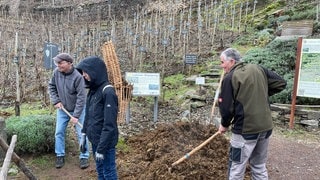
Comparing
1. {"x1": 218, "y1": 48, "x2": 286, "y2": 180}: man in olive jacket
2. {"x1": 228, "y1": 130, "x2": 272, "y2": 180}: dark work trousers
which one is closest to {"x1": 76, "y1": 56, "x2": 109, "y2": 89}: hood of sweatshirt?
{"x1": 218, "y1": 48, "x2": 286, "y2": 180}: man in olive jacket

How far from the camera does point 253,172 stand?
11.4ft

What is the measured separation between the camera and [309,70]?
6117 mm

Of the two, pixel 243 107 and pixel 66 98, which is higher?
pixel 243 107

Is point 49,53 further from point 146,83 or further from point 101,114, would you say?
point 101,114

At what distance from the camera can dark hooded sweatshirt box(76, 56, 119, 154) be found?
304 cm

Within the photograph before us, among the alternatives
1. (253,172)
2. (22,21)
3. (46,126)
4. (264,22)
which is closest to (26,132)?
(46,126)

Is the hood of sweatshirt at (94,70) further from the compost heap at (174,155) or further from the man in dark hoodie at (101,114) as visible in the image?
the compost heap at (174,155)

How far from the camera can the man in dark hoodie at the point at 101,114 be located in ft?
9.99

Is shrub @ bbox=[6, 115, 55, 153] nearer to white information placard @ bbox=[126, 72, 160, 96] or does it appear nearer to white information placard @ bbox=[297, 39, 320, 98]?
white information placard @ bbox=[126, 72, 160, 96]

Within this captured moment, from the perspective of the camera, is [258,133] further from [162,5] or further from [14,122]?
[162,5]

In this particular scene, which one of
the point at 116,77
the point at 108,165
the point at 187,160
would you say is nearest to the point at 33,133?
the point at 108,165

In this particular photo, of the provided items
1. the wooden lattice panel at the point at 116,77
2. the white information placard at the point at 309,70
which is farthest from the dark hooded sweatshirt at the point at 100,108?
the white information placard at the point at 309,70

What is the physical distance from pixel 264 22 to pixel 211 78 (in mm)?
5387

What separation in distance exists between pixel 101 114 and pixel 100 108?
60 mm
